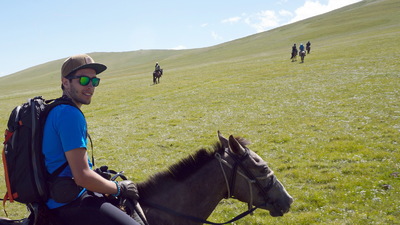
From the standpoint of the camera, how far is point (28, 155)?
3699 mm

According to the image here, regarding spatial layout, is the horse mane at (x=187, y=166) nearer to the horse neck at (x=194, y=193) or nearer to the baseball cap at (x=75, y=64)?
the horse neck at (x=194, y=193)

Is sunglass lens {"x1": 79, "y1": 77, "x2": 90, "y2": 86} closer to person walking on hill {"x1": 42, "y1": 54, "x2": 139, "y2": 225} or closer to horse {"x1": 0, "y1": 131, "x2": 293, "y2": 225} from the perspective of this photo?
person walking on hill {"x1": 42, "y1": 54, "x2": 139, "y2": 225}

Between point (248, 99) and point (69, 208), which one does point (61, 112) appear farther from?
point (248, 99)

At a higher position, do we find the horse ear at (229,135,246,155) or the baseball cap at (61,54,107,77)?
the baseball cap at (61,54,107,77)

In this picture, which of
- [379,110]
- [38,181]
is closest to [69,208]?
[38,181]

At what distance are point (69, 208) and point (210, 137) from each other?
43.6 ft

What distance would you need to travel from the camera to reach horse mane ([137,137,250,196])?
16.2 feet

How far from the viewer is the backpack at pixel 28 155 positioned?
12.1ft

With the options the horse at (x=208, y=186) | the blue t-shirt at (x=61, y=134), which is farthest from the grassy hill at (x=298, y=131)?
the blue t-shirt at (x=61, y=134)

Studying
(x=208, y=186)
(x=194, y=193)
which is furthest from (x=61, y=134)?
(x=208, y=186)

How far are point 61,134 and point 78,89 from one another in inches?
28.0

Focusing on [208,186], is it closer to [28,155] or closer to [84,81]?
[84,81]

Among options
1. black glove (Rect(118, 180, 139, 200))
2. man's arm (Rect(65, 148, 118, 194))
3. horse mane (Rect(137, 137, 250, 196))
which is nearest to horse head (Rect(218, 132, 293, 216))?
horse mane (Rect(137, 137, 250, 196))

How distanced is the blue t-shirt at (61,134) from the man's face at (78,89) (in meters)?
0.34
